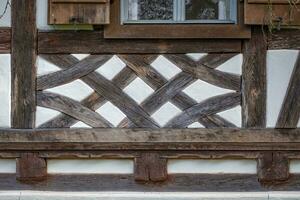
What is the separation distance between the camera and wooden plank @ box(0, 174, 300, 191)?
5.09 meters

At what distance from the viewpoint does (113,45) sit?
5020 millimetres

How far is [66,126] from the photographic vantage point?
504cm

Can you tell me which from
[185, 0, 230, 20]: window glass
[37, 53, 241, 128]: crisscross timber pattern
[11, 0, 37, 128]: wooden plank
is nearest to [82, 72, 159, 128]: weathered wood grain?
[37, 53, 241, 128]: crisscross timber pattern

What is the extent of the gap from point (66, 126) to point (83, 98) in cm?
26

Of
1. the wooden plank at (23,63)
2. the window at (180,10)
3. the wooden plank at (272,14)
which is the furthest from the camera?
the window at (180,10)

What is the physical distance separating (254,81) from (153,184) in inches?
44.8

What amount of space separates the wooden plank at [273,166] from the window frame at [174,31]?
0.96m

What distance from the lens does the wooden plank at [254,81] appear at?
16.5ft

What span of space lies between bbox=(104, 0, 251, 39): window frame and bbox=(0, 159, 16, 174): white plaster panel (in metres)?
1.25

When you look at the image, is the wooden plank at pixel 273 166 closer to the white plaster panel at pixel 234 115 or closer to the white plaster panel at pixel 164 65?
the white plaster panel at pixel 234 115

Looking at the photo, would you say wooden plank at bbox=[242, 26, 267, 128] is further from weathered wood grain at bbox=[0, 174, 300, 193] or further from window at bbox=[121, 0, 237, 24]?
weathered wood grain at bbox=[0, 174, 300, 193]

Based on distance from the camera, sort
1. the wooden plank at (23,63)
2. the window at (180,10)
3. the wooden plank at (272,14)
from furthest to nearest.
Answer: the window at (180,10), the wooden plank at (23,63), the wooden plank at (272,14)

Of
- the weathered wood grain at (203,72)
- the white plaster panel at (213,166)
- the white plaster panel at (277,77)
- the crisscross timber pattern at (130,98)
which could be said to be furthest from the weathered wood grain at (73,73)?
the white plaster panel at (277,77)

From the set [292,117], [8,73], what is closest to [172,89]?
[292,117]
